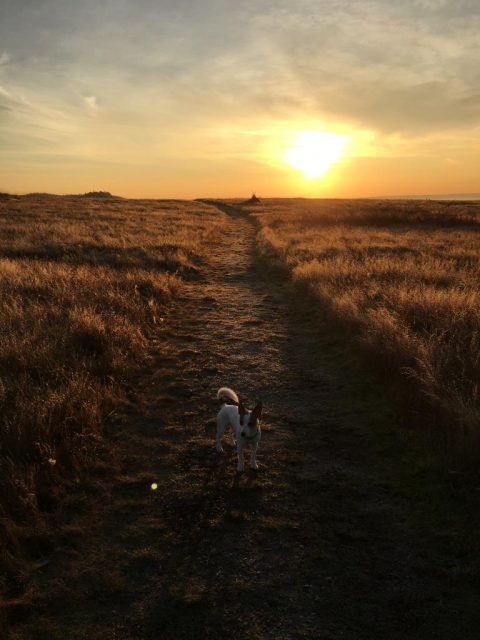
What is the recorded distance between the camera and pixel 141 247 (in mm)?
20297

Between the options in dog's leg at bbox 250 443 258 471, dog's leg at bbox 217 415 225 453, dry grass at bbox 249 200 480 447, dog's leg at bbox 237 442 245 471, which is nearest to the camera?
dog's leg at bbox 237 442 245 471

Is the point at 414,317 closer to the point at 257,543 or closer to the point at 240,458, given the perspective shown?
the point at 240,458

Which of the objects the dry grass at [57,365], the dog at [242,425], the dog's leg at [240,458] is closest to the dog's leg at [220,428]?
the dog at [242,425]

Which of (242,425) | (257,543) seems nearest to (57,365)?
(242,425)

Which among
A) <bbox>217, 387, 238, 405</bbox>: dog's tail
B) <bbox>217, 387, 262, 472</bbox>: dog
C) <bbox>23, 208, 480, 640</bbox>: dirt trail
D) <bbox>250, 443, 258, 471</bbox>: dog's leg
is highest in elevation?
<bbox>217, 387, 238, 405</bbox>: dog's tail

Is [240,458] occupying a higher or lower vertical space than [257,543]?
higher

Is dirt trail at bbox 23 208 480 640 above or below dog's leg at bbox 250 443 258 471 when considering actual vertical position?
below

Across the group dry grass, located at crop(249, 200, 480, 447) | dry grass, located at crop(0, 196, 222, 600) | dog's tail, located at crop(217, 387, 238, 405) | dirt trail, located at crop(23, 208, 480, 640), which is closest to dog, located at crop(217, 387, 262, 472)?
dog's tail, located at crop(217, 387, 238, 405)

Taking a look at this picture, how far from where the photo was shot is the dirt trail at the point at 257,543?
3.06 meters

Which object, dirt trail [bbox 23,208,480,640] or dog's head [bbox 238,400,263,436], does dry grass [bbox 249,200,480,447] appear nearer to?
dirt trail [bbox 23,208,480,640]

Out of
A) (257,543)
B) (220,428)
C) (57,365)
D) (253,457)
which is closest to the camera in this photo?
(257,543)

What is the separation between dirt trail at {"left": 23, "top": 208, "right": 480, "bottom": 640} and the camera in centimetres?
306

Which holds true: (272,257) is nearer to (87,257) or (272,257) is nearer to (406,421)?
(87,257)

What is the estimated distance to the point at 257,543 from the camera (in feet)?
12.5
